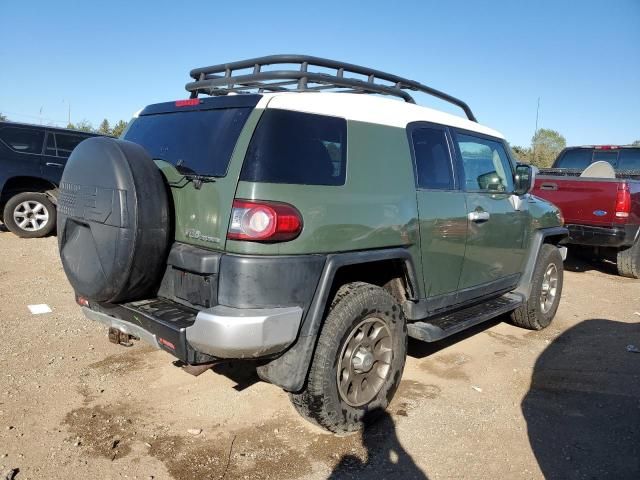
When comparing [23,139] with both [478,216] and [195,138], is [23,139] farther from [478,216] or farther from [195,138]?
[478,216]

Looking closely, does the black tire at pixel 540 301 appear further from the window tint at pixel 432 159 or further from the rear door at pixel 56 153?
the rear door at pixel 56 153

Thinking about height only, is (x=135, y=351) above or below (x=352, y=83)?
below

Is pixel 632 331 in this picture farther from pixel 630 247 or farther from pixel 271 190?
pixel 271 190

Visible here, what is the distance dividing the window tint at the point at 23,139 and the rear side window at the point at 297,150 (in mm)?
7249

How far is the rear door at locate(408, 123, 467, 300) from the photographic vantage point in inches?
135

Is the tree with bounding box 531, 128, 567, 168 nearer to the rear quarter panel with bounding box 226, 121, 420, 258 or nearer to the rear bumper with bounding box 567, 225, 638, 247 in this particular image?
the rear bumper with bounding box 567, 225, 638, 247

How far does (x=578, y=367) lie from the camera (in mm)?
4312

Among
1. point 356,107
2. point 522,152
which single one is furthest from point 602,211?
point 522,152

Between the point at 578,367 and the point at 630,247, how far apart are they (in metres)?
4.46

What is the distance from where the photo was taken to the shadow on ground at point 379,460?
271 cm

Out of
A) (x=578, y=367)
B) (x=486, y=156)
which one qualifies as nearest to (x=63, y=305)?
(x=486, y=156)

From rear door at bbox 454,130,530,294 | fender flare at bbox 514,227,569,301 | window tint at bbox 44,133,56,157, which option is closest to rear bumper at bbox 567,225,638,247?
fender flare at bbox 514,227,569,301

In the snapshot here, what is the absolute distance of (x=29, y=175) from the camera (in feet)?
27.1

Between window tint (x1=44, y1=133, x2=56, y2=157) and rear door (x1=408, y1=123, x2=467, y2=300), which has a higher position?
window tint (x1=44, y1=133, x2=56, y2=157)
